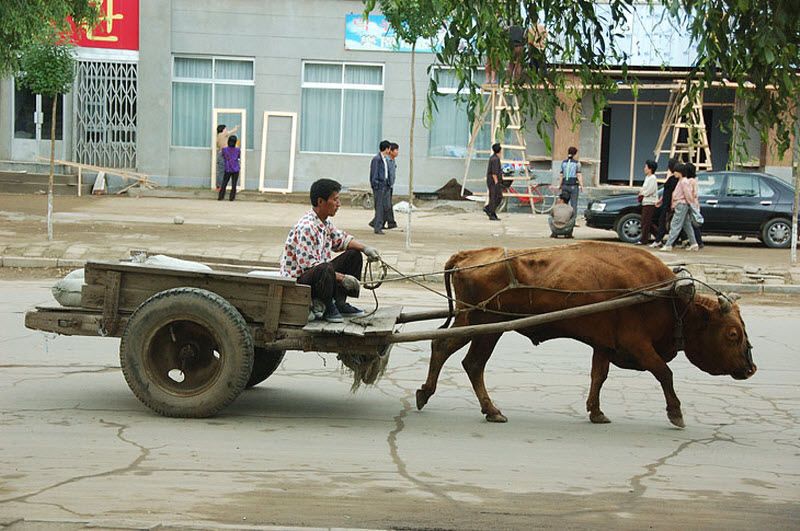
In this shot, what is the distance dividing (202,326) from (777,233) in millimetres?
17381

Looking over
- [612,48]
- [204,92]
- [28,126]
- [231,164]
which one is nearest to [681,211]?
[231,164]

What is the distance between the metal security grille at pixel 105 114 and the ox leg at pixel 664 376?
24.1 metres

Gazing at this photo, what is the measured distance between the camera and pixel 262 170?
30.3 metres

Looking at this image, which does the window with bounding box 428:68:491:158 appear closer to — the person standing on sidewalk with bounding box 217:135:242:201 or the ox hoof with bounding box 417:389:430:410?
the person standing on sidewalk with bounding box 217:135:242:201

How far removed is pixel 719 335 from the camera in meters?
8.17

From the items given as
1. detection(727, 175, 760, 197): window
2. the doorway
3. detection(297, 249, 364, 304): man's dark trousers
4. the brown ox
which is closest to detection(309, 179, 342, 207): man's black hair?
detection(297, 249, 364, 304): man's dark trousers

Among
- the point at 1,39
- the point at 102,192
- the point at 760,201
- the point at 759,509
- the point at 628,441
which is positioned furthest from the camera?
the point at 102,192

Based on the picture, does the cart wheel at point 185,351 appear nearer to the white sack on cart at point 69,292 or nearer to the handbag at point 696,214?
the white sack on cart at point 69,292

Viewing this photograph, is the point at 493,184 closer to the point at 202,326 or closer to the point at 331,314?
the point at 331,314

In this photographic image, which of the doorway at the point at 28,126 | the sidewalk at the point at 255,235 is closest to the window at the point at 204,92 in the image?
the sidewalk at the point at 255,235

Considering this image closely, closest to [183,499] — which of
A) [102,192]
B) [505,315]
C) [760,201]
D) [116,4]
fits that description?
[505,315]

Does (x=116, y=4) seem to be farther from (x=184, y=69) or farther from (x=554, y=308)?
(x=554, y=308)

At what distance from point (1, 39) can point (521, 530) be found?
533 inches

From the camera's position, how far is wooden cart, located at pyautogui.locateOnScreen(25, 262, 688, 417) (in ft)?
25.4
